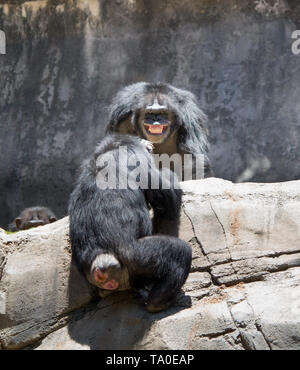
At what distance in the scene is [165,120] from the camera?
327 inches

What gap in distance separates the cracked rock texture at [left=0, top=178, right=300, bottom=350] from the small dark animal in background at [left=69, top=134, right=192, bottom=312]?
0.72 ft

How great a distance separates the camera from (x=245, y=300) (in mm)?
5414

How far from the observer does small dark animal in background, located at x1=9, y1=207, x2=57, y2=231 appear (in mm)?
9633

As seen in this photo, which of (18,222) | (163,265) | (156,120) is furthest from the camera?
(18,222)

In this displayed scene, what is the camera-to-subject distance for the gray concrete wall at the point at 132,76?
10352 millimetres

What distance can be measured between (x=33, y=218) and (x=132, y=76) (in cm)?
264

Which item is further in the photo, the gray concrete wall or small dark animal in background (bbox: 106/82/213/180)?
the gray concrete wall

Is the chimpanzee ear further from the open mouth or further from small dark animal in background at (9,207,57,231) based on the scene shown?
the open mouth

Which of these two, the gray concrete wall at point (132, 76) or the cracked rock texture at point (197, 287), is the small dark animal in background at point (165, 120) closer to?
the gray concrete wall at point (132, 76)

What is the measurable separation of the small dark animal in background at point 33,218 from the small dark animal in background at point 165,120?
1.79 meters

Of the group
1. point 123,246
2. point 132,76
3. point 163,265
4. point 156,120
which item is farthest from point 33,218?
point 163,265

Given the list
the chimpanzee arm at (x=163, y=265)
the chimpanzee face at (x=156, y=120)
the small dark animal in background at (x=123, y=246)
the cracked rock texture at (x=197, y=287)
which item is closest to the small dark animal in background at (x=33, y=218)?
the chimpanzee face at (x=156, y=120)

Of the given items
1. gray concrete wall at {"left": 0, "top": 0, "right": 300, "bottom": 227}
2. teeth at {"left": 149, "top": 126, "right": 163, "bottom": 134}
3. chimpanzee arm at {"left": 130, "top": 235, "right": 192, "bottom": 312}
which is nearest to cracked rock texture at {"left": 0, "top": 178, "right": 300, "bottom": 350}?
chimpanzee arm at {"left": 130, "top": 235, "right": 192, "bottom": 312}

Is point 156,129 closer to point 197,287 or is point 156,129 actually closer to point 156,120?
point 156,120
